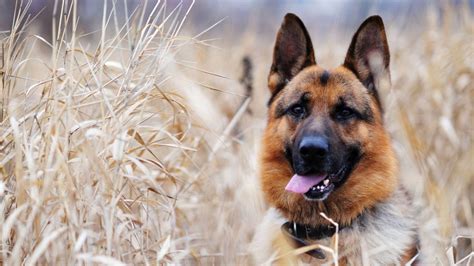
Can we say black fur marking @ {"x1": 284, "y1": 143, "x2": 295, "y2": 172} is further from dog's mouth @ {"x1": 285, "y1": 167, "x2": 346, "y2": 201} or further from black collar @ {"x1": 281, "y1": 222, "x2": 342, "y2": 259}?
black collar @ {"x1": 281, "y1": 222, "x2": 342, "y2": 259}

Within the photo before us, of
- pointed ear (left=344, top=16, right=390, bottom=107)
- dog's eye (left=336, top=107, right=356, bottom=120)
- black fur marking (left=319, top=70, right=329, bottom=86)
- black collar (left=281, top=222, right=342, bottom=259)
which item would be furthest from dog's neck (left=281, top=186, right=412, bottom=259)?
black fur marking (left=319, top=70, right=329, bottom=86)

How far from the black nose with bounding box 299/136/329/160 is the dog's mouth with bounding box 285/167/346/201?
143 mm

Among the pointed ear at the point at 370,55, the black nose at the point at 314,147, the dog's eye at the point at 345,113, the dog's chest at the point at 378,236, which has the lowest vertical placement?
the dog's chest at the point at 378,236

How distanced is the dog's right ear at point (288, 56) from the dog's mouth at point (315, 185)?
2.51ft

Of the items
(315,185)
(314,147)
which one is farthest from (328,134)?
(315,185)

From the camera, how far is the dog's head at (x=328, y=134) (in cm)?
392

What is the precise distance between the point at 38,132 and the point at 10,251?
1.88 feet

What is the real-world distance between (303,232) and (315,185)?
33cm

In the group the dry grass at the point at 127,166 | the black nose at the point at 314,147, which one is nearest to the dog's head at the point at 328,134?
the black nose at the point at 314,147

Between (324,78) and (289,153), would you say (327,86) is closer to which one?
(324,78)

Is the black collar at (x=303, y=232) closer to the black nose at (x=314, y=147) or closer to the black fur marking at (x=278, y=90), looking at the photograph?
the black nose at (x=314, y=147)

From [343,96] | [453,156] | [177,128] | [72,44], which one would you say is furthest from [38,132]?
[453,156]

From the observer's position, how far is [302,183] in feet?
12.9

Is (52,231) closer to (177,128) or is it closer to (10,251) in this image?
(10,251)
